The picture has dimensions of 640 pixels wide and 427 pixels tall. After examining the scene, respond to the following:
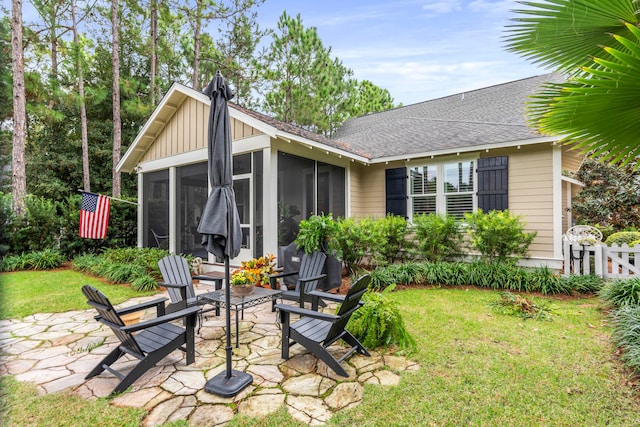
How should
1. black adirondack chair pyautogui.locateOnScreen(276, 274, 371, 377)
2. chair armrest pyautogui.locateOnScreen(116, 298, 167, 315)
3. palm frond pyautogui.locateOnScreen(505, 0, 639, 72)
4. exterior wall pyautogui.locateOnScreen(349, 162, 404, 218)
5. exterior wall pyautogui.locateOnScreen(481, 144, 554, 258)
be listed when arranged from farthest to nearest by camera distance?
exterior wall pyautogui.locateOnScreen(349, 162, 404, 218)
exterior wall pyautogui.locateOnScreen(481, 144, 554, 258)
chair armrest pyautogui.locateOnScreen(116, 298, 167, 315)
black adirondack chair pyautogui.locateOnScreen(276, 274, 371, 377)
palm frond pyautogui.locateOnScreen(505, 0, 639, 72)

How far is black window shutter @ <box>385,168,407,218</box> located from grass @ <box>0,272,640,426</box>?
449 centimetres

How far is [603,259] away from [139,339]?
714 cm

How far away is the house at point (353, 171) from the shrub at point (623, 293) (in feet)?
5.86

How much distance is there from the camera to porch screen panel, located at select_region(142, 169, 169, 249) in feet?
29.4

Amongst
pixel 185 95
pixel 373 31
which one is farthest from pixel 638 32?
pixel 185 95

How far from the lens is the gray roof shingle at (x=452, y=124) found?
7668 millimetres

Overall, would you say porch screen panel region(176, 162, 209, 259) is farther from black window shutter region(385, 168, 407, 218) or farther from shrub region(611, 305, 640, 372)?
shrub region(611, 305, 640, 372)

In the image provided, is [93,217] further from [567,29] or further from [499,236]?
[567,29]

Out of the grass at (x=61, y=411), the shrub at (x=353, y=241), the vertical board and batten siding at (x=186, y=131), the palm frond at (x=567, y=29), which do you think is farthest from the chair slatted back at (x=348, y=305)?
the vertical board and batten siding at (x=186, y=131)

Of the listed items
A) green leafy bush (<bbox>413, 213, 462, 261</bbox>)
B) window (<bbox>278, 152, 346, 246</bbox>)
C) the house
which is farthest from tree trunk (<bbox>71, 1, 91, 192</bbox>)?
green leafy bush (<bbox>413, 213, 462, 261</bbox>)

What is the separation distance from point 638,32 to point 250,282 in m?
3.93

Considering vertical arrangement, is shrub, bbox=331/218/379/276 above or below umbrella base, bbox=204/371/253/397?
above

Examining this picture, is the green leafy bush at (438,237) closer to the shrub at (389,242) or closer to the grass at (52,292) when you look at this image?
the shrub at (389,242)

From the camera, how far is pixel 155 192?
933cm
